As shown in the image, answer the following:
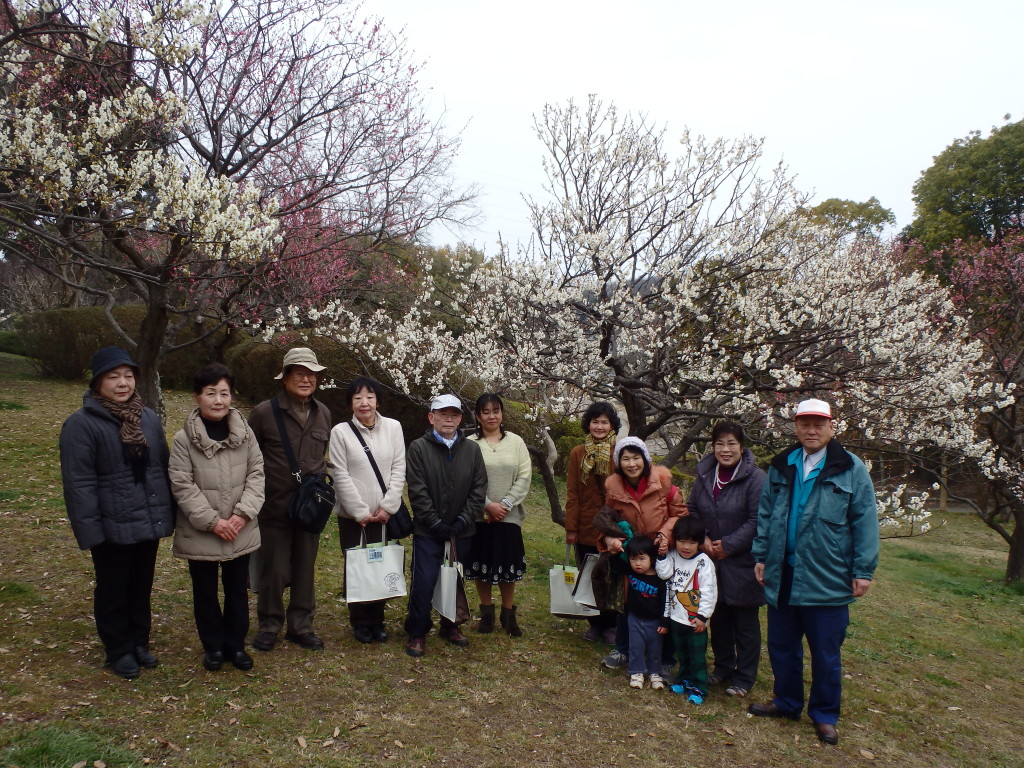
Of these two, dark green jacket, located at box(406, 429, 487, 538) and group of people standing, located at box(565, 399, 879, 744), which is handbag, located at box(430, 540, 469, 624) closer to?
dark green jacket, located at box(406, 429, 487, 538)

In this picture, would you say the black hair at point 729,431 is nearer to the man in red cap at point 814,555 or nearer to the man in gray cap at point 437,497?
the man in red cap at point 814,555

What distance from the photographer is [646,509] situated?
13.7ft

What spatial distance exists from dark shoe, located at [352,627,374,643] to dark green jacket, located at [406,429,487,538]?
740 millimetres

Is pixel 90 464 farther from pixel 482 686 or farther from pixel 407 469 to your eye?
pixel 482 686

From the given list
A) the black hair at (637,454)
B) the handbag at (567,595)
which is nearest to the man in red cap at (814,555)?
the black hair at (637,454)

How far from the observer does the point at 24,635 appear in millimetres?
3871

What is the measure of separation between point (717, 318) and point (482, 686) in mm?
3692

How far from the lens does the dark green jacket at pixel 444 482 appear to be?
168 inches

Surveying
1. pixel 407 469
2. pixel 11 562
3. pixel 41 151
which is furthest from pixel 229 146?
pixel 407 469

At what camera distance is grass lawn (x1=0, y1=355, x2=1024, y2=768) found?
3.08 meters

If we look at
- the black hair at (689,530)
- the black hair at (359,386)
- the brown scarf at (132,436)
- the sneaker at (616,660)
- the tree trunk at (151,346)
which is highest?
the tree trunk at (151,346)

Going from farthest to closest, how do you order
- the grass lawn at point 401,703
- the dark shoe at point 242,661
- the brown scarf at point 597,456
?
the brown scarf at point 597,456
the dark shoe at point 242,661
the grass lawn at point 401,703

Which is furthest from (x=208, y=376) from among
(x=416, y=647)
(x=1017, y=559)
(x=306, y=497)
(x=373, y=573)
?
(x=1017, y=559)

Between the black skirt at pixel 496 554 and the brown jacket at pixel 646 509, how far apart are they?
0.64 m
